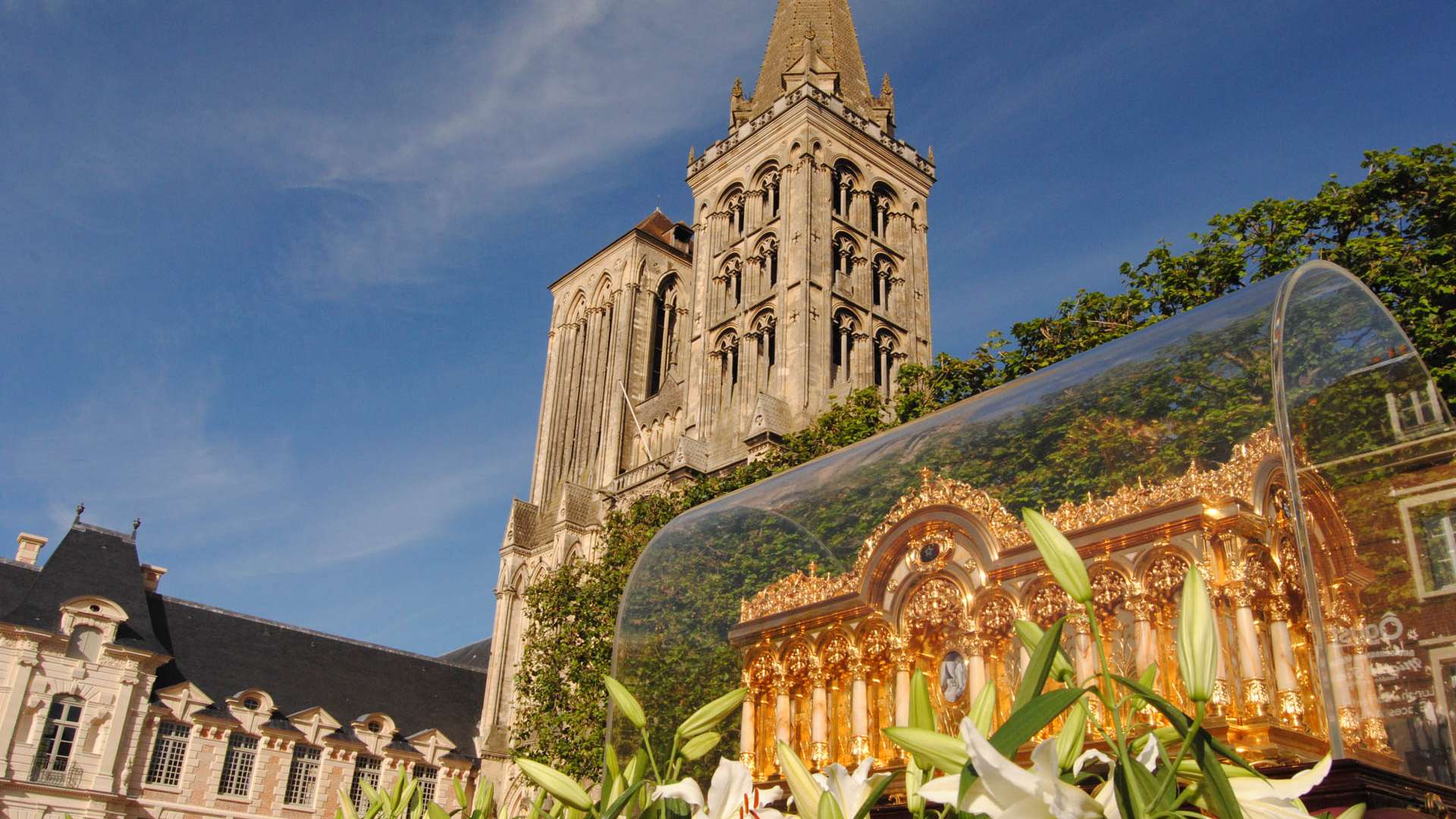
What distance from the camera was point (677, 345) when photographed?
164ft

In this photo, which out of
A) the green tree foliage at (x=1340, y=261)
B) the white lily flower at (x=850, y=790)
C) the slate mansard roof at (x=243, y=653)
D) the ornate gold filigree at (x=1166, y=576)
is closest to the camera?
the white lily flower at (x=850, y=790)

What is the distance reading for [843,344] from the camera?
129 feet

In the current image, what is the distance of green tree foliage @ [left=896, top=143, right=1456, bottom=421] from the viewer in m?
15.4

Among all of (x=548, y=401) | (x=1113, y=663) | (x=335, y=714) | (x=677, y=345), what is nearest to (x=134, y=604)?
(x=335, y=714)

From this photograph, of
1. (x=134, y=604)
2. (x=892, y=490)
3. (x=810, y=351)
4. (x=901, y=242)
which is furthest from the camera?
(x=901, y=242)

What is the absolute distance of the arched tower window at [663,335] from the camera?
162 feet

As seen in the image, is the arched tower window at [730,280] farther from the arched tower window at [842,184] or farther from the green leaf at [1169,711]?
the green leaf at [1169,711]

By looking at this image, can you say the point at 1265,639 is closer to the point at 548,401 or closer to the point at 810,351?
the point at 810,351

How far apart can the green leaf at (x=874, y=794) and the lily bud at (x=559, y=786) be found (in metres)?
0.68

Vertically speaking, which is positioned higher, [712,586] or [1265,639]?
[712,586]

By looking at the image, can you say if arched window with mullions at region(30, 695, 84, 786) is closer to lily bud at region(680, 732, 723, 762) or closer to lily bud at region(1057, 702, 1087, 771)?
lily bud at region(680, 732, 723, 762)

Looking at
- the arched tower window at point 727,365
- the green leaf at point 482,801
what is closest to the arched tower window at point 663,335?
the arched tower window at point 727,365

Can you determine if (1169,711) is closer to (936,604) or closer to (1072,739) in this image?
(1072,739)

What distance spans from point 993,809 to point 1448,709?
14.2 ft
